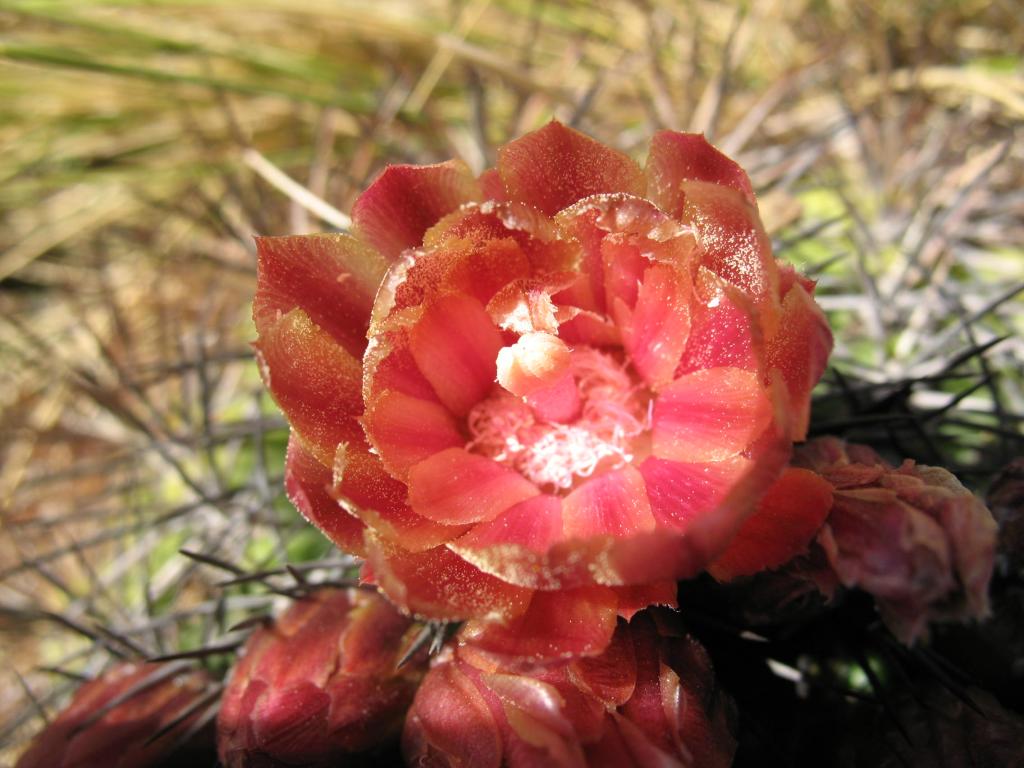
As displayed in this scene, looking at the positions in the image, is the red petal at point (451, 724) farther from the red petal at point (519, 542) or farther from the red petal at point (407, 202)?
the red petal at point (407, 202)

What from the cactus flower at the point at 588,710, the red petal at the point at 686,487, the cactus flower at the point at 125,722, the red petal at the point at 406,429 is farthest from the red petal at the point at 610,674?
the cactus flower at the point at 125,722

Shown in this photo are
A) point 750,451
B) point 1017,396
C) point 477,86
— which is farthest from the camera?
point 477,86

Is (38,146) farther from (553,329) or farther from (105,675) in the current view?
(553,329)

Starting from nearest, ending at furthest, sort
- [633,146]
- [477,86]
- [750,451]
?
[750,451], [477,86], [633,146]

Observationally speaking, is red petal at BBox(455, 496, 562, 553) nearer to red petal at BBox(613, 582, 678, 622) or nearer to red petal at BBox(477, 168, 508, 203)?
red petal at BBox(613, 582, 678, 622)

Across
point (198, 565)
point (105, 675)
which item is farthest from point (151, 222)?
Result: point (105, 675)

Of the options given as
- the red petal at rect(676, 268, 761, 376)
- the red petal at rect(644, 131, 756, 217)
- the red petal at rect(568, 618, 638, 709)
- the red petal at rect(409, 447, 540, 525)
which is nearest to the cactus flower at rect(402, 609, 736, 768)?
the red petal at rect(568, 618, 638, 709)

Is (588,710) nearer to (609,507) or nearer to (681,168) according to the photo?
(609,507)
